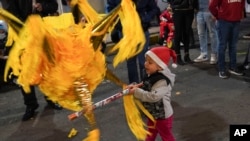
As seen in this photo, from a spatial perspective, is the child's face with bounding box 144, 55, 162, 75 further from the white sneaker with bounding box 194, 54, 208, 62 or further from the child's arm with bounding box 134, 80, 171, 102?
the white sneaker with bounding box 194, 54, 208, 62

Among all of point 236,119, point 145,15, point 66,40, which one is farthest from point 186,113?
point 66,40

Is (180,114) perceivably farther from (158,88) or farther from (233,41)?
(233,41)

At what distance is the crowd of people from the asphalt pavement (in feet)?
0.65

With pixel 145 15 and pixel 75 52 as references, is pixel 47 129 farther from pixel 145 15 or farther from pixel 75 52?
pixel 75 52

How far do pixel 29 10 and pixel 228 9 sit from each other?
92.9 inches

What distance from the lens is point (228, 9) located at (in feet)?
14.5

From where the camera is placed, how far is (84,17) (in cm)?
213

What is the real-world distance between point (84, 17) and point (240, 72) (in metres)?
3.18

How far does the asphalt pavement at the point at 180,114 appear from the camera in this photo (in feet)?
10.8

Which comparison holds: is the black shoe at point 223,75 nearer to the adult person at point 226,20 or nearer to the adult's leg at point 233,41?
the adult person at point 226,20

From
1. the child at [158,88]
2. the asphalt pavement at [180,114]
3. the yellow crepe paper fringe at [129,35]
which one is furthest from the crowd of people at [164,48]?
the yellow crepe paper fringe at [129,35]

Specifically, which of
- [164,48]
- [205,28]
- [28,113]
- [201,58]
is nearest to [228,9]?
[205,28]

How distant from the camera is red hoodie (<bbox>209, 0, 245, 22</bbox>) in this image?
441 cm

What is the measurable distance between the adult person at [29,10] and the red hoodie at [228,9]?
1.94 metres
